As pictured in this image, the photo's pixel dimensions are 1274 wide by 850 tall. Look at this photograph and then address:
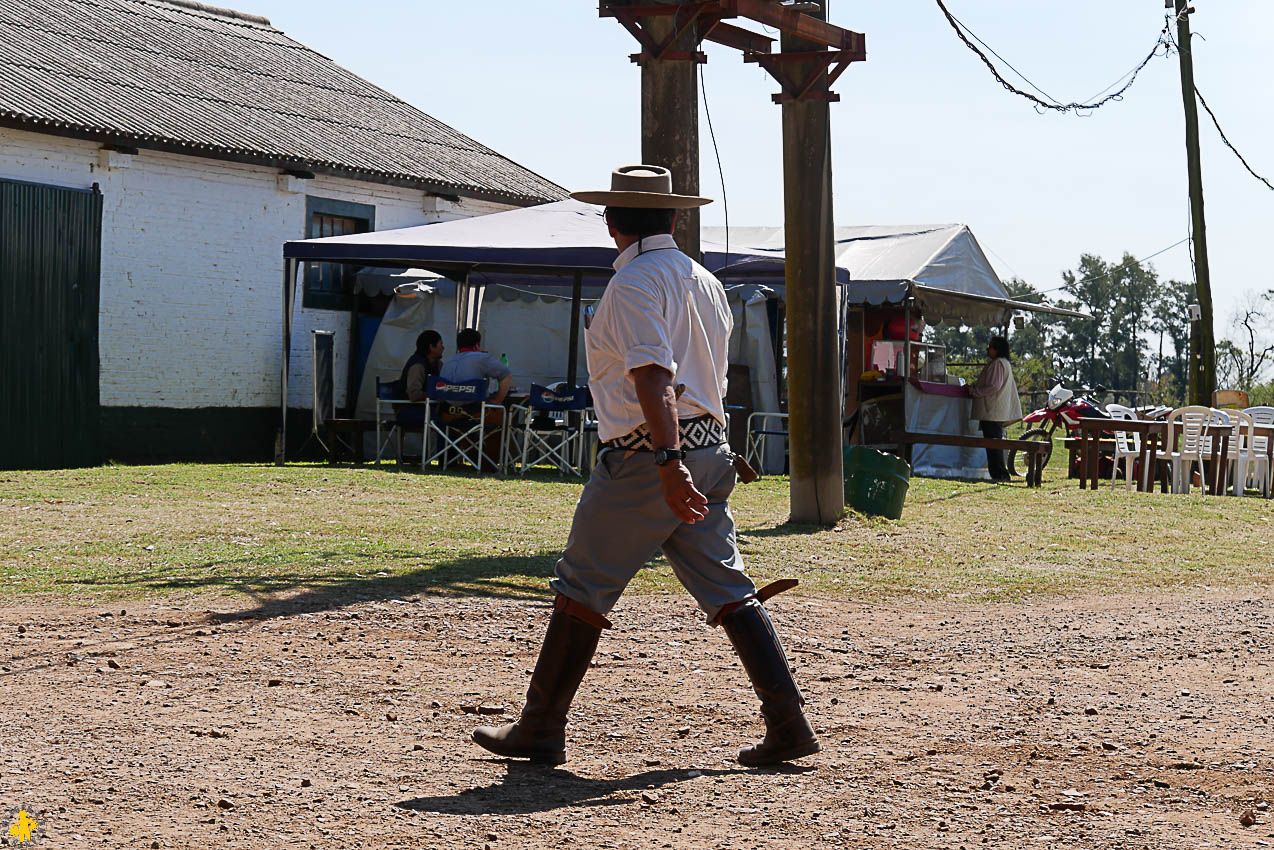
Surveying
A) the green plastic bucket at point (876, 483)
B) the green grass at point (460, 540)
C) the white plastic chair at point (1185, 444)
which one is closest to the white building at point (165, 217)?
the green grass at point (460, 540)

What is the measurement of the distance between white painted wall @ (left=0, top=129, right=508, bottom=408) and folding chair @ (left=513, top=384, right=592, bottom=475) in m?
4.45

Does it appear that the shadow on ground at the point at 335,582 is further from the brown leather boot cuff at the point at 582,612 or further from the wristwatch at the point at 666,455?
the wristwatch at the point at 666,455

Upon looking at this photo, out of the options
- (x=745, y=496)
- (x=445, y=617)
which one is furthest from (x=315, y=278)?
(x=445, y=617)

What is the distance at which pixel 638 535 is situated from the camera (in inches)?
183

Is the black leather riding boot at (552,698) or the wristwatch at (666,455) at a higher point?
the wristwatch at (666,455)

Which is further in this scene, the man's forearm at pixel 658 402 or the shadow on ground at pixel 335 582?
the shadow on ground at pixel 335 582

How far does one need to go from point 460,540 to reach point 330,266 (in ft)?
Result: 35.9

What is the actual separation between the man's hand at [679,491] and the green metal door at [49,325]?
1343 cm

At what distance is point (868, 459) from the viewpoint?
12250 mm

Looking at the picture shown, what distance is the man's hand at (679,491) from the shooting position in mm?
4391

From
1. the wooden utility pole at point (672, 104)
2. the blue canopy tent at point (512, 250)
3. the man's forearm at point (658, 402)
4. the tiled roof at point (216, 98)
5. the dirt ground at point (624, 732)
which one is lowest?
the dirt ground at point (624, 732)

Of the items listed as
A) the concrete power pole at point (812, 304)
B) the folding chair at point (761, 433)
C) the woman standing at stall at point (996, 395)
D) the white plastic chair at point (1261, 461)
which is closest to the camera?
the concrete power pole at point (812, 304)

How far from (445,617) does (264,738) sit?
218 cm

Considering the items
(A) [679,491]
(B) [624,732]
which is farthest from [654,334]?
(B) [624,732]
